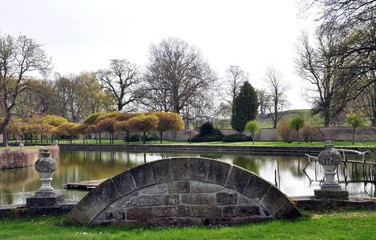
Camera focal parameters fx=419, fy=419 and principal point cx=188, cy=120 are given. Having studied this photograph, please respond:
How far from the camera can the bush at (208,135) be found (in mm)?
47734

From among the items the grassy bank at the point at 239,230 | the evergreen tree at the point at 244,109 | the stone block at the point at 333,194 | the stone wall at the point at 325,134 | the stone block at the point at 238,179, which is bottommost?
the grassy bank at the point at 239,230

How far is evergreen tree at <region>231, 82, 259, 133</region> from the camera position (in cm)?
4806

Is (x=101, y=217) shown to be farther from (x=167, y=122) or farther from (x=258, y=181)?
(x=167, y=122)

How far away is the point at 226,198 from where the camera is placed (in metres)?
6.48

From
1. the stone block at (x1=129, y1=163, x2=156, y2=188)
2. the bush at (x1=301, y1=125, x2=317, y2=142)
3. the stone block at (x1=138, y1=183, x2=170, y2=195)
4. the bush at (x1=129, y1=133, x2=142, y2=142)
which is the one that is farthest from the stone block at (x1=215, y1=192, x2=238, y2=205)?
the bush at (x1=129, y1=133, x2=142, y2=142)

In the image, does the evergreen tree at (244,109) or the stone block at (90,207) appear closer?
the stone block at (90,207)

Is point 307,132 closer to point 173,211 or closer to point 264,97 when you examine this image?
point 264,97

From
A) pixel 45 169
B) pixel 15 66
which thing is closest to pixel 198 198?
pixel 45 169

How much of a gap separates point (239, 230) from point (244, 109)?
42.8 meters

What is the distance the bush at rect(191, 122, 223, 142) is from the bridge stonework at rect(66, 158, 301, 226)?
41099 mm

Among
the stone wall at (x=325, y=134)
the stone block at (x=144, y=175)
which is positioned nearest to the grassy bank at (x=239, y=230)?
the stone block at (x=144, y=175)

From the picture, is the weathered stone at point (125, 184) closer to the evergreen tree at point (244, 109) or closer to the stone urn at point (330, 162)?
the stone urn at point (330, 162)

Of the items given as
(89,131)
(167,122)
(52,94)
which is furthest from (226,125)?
(52,94)

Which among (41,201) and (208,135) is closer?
(41,201)
